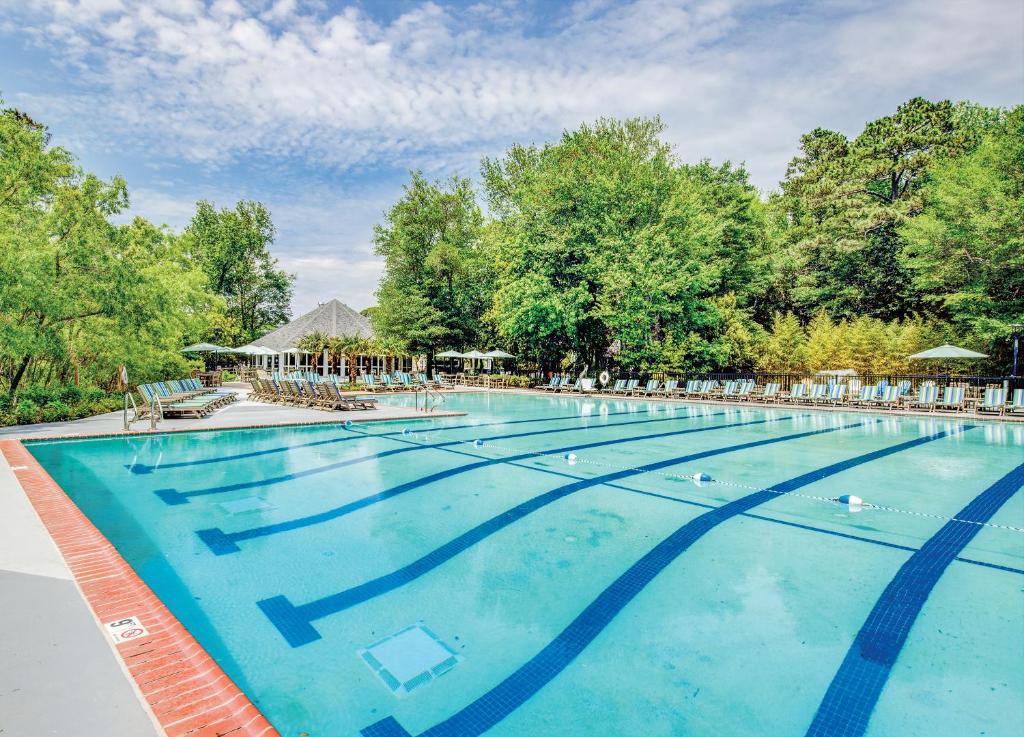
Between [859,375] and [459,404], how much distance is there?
16934 millimetres

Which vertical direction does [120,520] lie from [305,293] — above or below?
below

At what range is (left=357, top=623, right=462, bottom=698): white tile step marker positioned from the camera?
2.98 meters

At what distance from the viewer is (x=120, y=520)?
575 centimetres

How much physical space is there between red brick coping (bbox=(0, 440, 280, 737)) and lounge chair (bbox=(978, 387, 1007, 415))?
21475 mm

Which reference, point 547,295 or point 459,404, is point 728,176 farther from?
point 459,404

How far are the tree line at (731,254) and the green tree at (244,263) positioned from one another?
20.7 meters

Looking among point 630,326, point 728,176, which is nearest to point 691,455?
point 630,326

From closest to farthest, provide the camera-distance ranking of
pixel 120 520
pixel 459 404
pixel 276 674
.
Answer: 1. pixel 276 674
2. pixel 120 520
3. pixel 459 404

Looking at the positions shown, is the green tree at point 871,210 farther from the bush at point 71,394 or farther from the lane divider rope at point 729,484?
the bush at point 71,394

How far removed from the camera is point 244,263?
157 ft

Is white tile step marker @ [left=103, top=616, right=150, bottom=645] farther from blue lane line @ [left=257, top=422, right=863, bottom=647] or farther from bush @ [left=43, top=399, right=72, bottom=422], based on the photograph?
bush @ [left=43, top=399, right=72, bottom=422]

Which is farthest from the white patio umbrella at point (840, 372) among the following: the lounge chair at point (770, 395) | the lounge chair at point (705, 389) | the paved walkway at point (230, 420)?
the paved walkway at point (230, 420)

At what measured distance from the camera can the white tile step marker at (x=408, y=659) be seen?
2.98 meters

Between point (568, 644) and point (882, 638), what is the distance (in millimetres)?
2162
